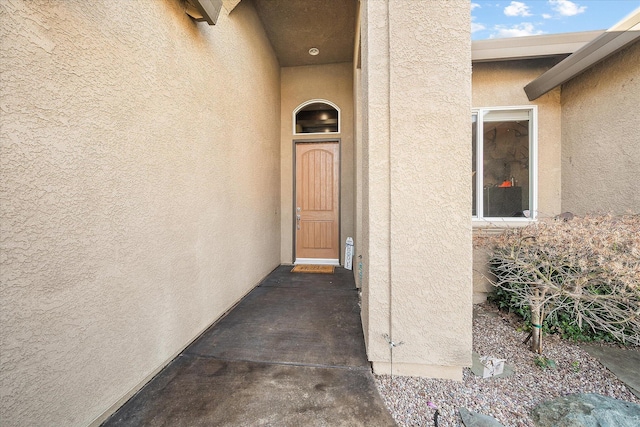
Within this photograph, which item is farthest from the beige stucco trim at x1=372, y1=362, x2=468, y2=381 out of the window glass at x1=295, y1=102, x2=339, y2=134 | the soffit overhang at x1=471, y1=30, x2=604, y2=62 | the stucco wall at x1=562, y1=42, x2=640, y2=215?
the window glass at x1=295, y1=102, x2=339, y2=134

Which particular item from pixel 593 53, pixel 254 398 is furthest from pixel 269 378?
pixel 593 53

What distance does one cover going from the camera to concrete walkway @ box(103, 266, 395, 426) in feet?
5.38

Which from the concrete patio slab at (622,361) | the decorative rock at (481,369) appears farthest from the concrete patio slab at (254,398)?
the concrete patio slab at (622,361)

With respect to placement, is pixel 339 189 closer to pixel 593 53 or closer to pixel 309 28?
pixel 309 28

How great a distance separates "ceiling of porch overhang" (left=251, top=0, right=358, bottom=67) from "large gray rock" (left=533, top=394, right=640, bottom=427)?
5348mm

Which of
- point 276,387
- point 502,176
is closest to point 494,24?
point 502,176

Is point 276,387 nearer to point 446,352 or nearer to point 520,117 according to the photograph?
point 446,352

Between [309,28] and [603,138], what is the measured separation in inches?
186

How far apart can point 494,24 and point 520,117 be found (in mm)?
1511

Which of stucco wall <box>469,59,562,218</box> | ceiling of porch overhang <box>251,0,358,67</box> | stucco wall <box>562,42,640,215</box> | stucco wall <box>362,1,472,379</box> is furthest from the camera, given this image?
ceiling of porch overhang <box>251,0,358,67</box>

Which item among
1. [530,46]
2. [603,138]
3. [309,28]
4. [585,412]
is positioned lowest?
[585,412]

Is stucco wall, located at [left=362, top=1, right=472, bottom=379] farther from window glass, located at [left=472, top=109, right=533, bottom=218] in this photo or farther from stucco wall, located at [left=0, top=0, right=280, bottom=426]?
window glass, located at [left=472, top=109, right=533, bottom=218]

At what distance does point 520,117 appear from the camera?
3711mm

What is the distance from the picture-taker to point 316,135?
5.66 meters
